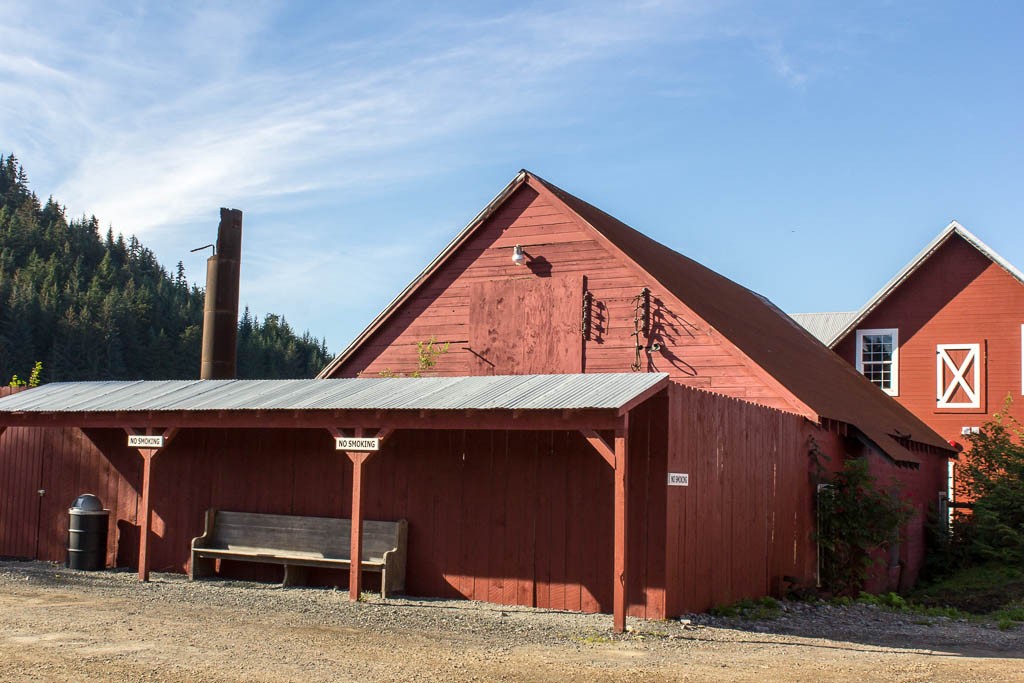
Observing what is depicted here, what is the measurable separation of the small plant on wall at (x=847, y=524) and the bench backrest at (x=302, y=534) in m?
Result: 6.76

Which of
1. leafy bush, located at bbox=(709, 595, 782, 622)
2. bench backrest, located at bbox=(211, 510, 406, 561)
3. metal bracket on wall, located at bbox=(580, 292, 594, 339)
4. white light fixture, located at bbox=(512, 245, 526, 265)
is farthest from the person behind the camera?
white light fixture, located at bbox=(512, 245, 526, 265)

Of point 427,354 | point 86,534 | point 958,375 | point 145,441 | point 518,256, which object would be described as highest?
point 518,256

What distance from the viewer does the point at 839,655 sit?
1052cm

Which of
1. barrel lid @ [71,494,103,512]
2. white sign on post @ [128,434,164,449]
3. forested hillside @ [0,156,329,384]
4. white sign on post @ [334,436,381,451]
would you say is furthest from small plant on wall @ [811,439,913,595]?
forested hillside @ [0,156,329,384]

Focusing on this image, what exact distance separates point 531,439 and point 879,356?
18.0 meters

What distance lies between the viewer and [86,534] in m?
16.5

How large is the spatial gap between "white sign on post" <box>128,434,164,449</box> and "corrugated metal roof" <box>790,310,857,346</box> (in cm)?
2742

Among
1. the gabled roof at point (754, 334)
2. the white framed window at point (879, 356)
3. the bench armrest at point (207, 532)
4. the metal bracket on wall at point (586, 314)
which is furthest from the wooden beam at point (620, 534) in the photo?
the white framed window at point (879, 356)

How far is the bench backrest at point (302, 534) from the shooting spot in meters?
14.5

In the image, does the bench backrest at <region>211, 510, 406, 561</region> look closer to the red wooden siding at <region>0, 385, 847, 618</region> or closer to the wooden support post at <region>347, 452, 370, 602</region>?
the red wooden siding at <region>0, 385, 847, 618</region>

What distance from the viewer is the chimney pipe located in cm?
2294

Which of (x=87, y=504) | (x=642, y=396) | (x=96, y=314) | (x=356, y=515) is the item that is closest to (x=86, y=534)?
(x=87, y=504)

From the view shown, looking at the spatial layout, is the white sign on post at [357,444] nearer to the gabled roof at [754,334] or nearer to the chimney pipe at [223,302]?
the gabled roof at [754,334]

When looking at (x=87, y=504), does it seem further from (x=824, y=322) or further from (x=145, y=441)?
(x=824, y=322)
